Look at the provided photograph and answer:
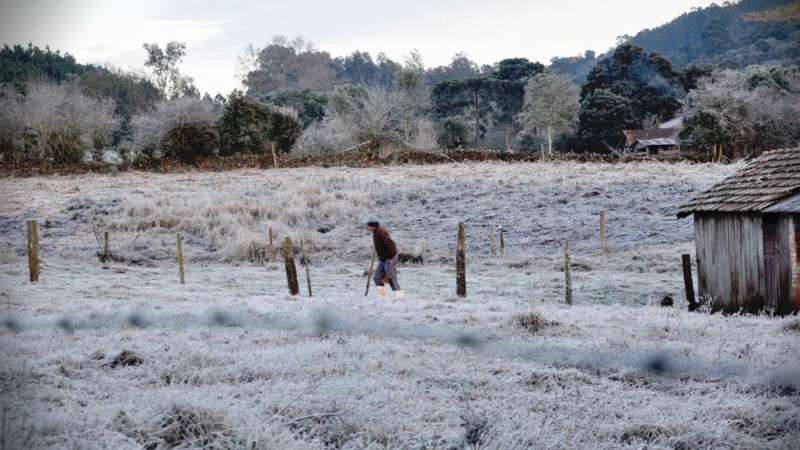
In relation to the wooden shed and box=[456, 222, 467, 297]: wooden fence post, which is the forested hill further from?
box=[456, 222, 467, 297]: wooden fence post

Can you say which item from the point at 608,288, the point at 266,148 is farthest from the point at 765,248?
the point at 266,148

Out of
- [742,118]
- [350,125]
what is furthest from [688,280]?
[350,125]

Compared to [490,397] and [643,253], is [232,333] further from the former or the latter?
[643,253]

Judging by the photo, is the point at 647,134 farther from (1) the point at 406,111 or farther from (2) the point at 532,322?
(2) the point at 532,322

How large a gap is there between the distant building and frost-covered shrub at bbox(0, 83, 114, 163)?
3828 cm

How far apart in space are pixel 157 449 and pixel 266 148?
41.7 metres

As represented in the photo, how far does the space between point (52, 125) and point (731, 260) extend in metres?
37.8

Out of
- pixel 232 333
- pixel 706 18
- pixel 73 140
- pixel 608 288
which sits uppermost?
pixel 706 18

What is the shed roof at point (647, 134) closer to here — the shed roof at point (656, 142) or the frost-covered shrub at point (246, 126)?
the shed roof at point (656, 142)

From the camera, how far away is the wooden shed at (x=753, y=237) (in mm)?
12336

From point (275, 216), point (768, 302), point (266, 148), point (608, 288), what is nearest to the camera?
point (768, 302)

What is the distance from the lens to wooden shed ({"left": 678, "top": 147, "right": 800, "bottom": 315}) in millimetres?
12336

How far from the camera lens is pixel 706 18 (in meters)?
67.9

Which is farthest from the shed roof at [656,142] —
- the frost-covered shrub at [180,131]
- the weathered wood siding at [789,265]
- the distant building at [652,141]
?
the weathered wood siding at [789,265]
